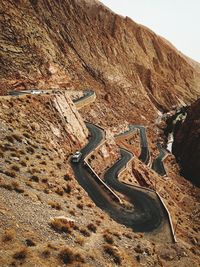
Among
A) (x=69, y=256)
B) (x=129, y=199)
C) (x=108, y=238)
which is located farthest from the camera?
(x=129, y=199)

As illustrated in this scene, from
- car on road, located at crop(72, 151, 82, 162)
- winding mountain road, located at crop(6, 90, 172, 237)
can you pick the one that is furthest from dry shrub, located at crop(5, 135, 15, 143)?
car on road, located at crop(72, 151, 82, 162)

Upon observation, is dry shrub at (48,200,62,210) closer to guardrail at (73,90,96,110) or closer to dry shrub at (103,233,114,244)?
dry shrub at (103,233,114,244)

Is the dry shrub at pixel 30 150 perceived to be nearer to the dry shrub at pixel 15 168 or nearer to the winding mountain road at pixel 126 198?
the dry shrub at pixel 15 168

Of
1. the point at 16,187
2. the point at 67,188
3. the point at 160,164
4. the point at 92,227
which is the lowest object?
the point at 160,164

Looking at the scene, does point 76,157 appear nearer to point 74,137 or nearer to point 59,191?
point 74,137

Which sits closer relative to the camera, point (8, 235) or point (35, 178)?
point (8, 235)

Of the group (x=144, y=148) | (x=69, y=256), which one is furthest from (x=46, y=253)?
(x=144, y=148)

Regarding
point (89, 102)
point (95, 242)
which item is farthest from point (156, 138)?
point (95, 242)

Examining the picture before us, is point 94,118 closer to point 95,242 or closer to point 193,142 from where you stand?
point 193,142
